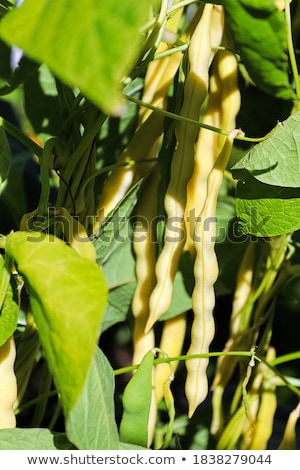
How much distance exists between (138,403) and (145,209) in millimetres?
193

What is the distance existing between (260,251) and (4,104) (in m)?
0.44

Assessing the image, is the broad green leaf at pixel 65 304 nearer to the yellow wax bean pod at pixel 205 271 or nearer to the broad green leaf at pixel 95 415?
the broad green leaf at pixel 95 415

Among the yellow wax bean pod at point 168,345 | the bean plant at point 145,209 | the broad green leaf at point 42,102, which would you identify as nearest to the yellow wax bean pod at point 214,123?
the bean plant at point 145,209

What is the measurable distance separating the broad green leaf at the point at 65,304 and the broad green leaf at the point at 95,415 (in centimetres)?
4

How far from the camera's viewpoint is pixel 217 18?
1.78 feet

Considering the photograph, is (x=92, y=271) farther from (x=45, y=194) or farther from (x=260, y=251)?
(x=260, y=251)


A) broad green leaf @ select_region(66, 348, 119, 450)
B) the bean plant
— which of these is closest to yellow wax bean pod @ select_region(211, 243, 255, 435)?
the bean plant

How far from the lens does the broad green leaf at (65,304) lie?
326mm

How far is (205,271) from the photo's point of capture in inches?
20.8

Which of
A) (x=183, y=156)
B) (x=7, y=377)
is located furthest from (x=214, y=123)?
(x=7, y=377)

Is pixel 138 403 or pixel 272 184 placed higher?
pixel 272 184

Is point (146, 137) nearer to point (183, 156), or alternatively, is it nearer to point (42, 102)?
point (183, 156)

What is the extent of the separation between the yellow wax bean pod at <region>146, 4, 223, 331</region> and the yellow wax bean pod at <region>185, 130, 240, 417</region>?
4 centimetres

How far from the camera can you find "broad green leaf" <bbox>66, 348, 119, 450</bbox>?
1.35ft
